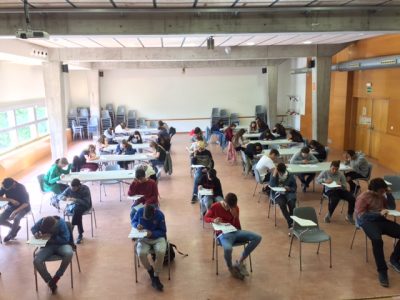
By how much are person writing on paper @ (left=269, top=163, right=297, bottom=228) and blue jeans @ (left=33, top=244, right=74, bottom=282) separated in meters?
3.62

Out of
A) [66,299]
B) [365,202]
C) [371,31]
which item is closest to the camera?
[66,299]

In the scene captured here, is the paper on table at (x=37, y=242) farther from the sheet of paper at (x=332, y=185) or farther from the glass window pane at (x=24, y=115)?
the glass window pane at (x=24, y=115)

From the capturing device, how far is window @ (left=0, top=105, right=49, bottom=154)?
40.0 feet

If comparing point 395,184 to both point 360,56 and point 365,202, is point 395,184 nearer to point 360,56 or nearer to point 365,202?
point 365,202

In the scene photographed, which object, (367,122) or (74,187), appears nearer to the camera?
(74,187)

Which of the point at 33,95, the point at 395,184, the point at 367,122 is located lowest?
the point at 395,184

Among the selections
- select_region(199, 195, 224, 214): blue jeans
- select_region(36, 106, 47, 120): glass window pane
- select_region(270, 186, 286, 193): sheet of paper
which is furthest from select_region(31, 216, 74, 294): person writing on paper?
select_region(36, 106, 47, 120): glass window pane

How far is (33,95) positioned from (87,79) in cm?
464

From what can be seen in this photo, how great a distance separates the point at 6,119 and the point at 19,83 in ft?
5.17

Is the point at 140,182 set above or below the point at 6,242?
above

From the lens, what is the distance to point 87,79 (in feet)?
61.8

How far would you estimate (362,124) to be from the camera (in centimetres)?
1275

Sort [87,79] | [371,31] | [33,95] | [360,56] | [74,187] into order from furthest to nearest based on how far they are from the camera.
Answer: [87,79] → [33,95] → [360,56] → [371,31] → [74,187]

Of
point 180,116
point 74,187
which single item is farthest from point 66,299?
point 180,116
